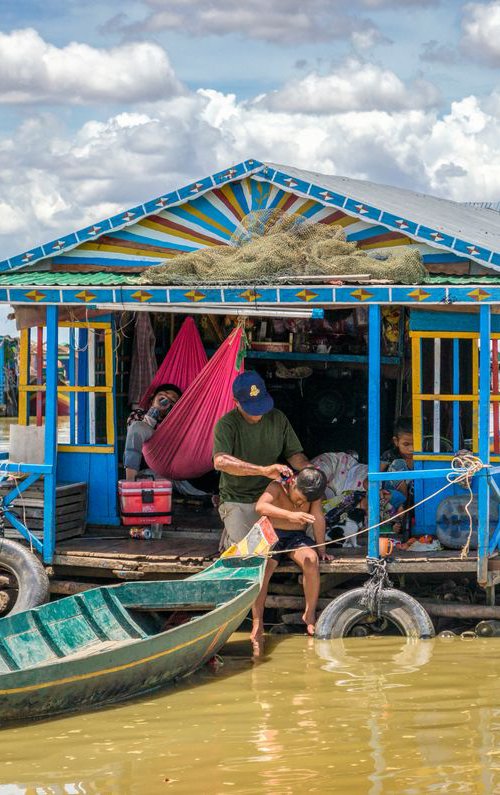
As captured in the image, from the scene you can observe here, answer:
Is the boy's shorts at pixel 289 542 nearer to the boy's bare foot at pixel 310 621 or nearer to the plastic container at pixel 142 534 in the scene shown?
the boy's bare foot at pixel 310 621

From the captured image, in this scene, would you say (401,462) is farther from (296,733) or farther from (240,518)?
(296,733)

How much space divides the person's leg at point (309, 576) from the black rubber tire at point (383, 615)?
12 centimetres

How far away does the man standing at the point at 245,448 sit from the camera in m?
10.0

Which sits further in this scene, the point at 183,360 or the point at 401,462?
the point at 183,360

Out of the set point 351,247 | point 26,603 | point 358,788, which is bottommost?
point 358,788

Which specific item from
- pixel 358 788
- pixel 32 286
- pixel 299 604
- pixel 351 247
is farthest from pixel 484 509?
pixel 32 286

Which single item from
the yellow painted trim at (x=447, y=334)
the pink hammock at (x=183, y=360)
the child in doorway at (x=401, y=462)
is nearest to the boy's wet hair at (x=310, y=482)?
the child in doorway at (x=401, y=462)

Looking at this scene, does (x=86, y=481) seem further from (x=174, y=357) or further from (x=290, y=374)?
(x=290, y=374)

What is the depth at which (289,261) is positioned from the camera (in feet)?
34.4

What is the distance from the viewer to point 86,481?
461 inches

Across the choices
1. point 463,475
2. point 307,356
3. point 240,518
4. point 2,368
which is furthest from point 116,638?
point 2,368

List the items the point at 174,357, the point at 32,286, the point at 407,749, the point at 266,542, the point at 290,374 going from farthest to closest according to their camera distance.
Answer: the point at 290,374 → the point at 174,357 → the point at 32,286 → the point at 266,542 → the point at 407,749

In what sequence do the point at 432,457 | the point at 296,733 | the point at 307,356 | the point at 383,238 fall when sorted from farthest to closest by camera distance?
1. the point at 307,356
2. the point at 383,238
3. the point at 432,457
4. the point at 296,733

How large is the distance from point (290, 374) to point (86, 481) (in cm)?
297
